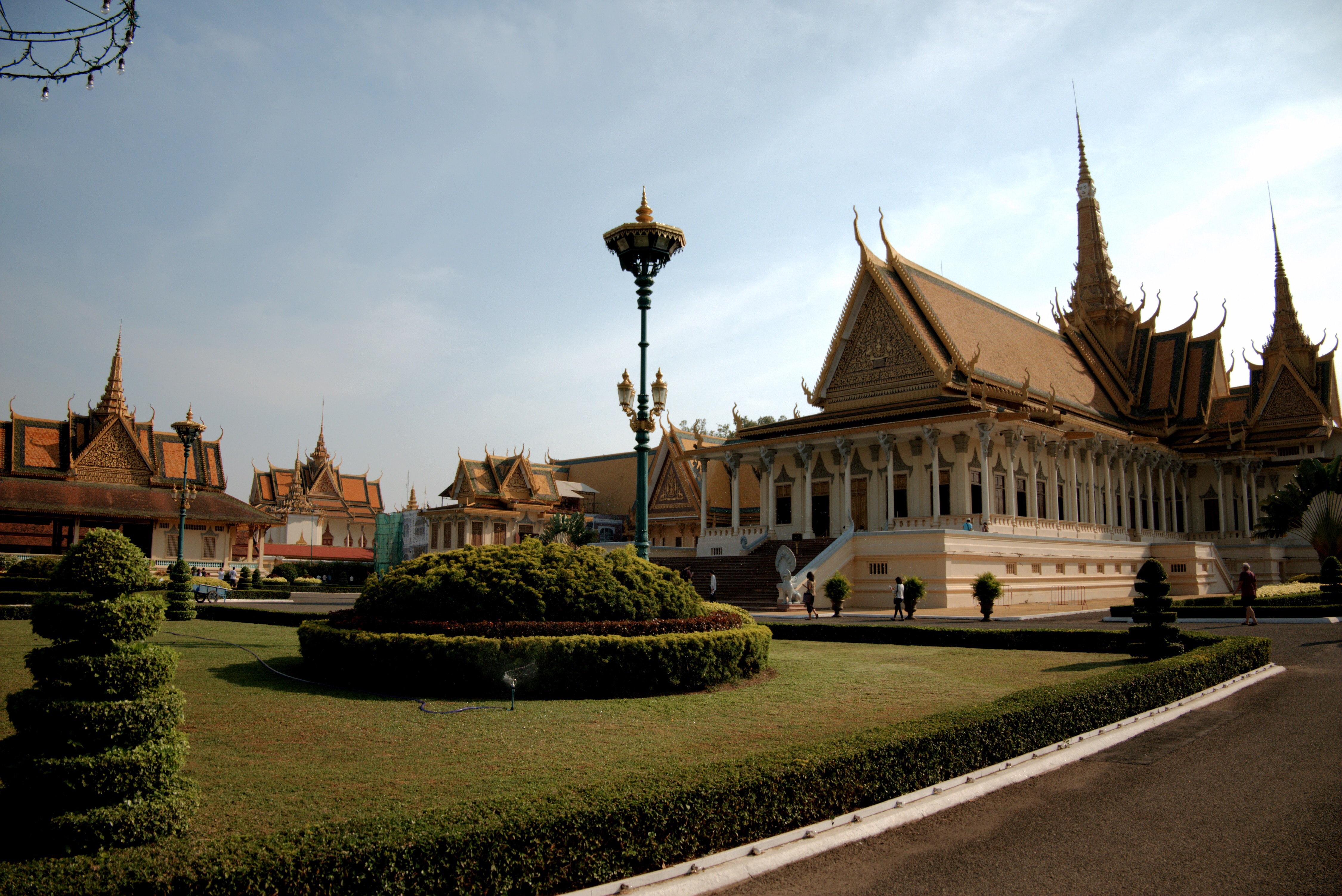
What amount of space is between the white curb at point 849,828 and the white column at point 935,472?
797 inches

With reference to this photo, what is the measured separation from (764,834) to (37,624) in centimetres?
395

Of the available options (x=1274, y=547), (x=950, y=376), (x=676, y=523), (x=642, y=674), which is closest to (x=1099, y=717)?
(x=642, y=674)

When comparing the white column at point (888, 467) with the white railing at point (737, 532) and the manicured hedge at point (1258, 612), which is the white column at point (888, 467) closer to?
the white railing at point (737, 532)

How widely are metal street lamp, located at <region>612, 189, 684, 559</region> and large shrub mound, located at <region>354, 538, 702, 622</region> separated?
3.49m

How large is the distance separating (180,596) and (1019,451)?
26719 mm

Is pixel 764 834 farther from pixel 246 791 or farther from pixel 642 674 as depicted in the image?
pixel 642 674

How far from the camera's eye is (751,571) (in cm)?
2766

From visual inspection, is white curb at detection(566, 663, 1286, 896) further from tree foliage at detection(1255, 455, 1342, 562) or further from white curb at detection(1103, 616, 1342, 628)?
tree foliage at detection(1255, 455, 1342, 562)

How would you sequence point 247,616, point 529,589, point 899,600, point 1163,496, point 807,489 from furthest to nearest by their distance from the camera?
point 1163,496, point 807,489, point 247,616, point 899,600, point 529,589

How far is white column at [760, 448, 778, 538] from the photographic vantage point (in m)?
33.6

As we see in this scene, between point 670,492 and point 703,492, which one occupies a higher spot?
point 670,492

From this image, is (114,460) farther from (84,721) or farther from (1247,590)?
(1247,590)

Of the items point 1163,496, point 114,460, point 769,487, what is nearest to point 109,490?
point 114,460

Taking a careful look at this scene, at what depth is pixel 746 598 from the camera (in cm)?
2559
